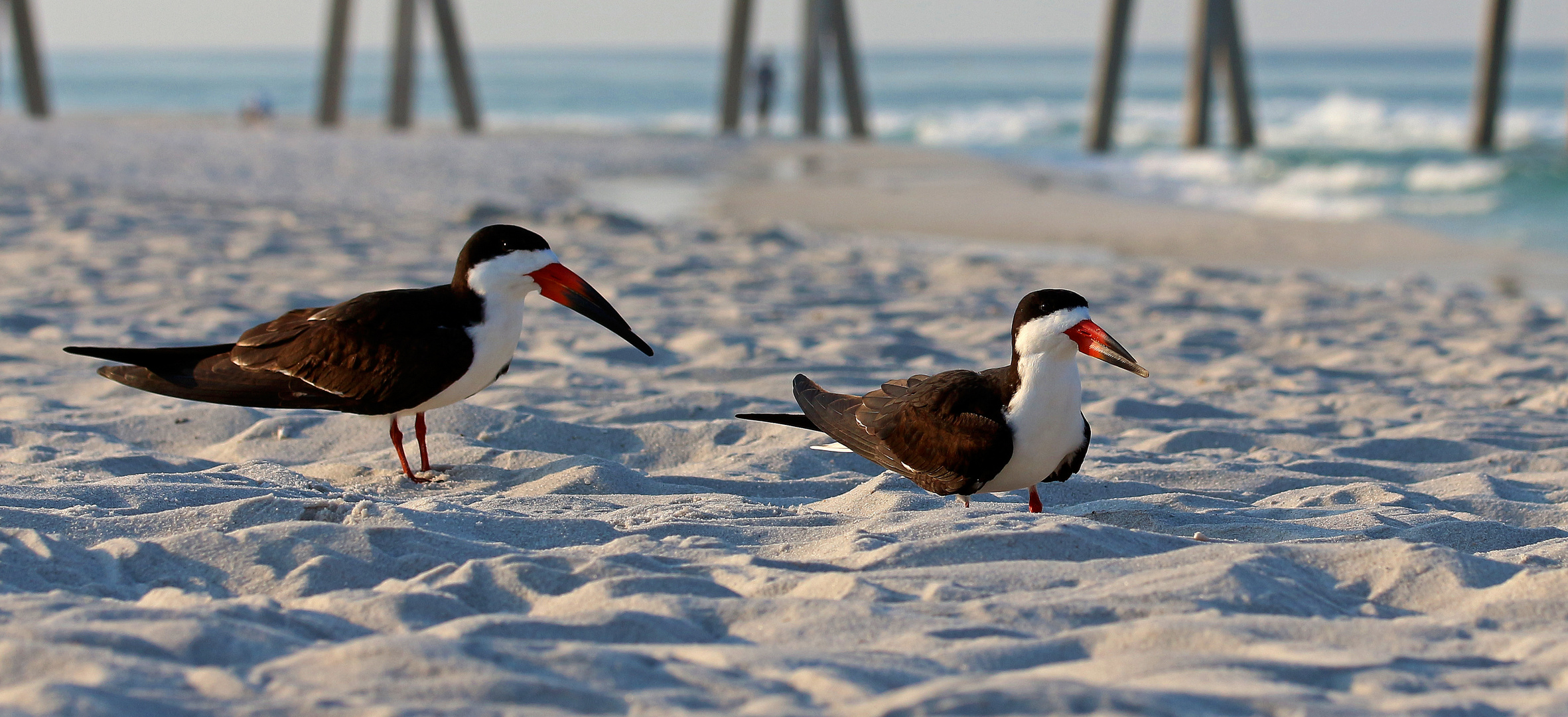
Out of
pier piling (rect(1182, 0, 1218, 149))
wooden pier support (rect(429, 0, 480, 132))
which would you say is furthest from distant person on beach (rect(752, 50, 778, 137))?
pier piling (rect(1182, 0, 1218, 149))

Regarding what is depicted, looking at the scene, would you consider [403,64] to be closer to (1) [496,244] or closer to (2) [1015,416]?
(1) [496,244]

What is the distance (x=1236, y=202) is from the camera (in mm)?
14773

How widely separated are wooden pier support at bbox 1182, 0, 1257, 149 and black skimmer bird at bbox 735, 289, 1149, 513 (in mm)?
15687

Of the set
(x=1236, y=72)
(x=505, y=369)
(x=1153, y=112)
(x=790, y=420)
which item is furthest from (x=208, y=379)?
(x=1153, y=112)

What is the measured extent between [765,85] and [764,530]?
22.3 metres

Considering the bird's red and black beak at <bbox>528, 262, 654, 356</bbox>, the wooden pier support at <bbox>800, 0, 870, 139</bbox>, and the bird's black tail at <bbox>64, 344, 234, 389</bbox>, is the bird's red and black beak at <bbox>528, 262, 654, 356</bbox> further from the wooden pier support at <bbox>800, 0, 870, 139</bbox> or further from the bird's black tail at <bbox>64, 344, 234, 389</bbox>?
the wooden pier support at <bbox>800, 0, 870, 139</bbox>

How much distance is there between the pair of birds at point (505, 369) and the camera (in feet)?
10.7

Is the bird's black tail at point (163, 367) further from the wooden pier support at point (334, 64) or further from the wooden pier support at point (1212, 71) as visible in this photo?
the wooden pier support at point (334, 64)

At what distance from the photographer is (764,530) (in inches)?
129

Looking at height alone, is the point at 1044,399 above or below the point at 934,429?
above

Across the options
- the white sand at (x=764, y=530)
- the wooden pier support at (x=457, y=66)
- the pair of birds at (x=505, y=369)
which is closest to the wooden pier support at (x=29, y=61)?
the wooden pier support at (x=457, y=66)

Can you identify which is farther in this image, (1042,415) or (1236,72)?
(1236,72)

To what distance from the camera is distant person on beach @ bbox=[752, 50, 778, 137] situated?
81.7ft

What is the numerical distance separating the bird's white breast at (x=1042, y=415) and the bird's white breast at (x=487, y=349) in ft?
4.27
